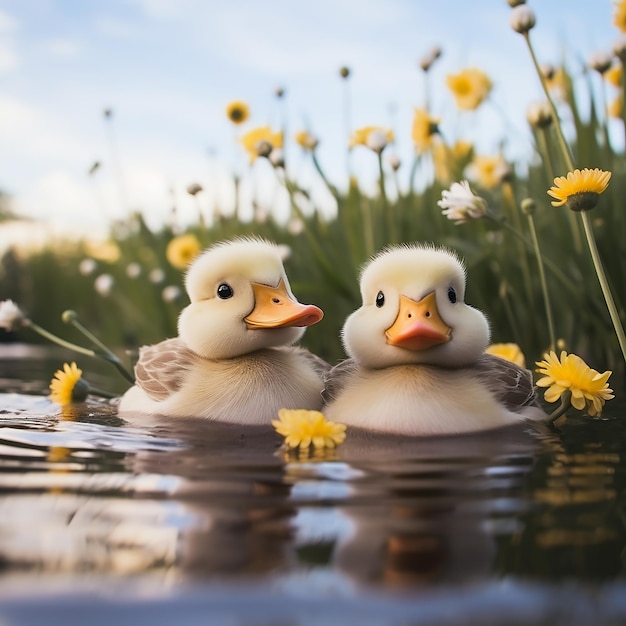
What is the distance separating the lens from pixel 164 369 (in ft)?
12.8

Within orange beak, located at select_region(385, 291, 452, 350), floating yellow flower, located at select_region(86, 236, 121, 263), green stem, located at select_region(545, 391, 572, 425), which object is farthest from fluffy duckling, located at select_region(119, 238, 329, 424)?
floating yellow flower, located at select_region(86, 236, 121, 263)

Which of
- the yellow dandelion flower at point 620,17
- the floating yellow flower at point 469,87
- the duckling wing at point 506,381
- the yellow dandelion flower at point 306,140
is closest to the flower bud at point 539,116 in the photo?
the yellow dandelion flower at point 620,17

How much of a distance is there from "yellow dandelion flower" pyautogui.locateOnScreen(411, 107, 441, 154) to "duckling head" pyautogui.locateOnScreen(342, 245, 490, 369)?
6.54 ft

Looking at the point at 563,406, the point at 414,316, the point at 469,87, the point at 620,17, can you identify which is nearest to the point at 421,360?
the point at 414,316

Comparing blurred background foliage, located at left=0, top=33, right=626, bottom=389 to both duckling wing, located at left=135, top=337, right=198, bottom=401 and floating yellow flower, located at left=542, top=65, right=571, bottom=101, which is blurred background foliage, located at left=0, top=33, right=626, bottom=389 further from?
duckling wing, located at left=135, top=337, right=198, bottom=401

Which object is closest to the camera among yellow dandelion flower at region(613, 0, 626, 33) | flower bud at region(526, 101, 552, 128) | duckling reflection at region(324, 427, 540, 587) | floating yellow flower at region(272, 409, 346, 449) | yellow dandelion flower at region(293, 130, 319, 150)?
duckling reflection at region(324, 427, 540, 587)

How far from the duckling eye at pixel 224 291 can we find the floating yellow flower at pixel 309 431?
844mm

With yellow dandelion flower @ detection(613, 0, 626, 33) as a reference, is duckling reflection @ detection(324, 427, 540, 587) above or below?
below

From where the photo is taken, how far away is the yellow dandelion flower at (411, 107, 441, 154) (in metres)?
5.39

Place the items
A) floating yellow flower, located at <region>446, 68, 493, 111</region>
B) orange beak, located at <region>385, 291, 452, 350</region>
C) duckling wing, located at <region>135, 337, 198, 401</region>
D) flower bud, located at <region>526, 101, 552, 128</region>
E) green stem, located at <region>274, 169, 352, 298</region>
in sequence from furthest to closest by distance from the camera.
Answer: floating yellow flower, located at <region>446, 68, 493, 111</region>, green stem, located at <region>274, 169, 352, 298</region>, flower bud, located at <region>526, 101, 552, 128</region>, duckling wing, located at <region>135, 337, 198, 401</region>, orange beak, located at <region>385, 291, 452, 350</region>

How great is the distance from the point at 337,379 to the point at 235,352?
45 cm

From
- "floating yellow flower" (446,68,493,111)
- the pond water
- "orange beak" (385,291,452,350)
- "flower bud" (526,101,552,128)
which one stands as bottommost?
the pond water

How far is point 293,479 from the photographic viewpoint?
2.53 meters

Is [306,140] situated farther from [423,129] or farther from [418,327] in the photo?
[418,327]
